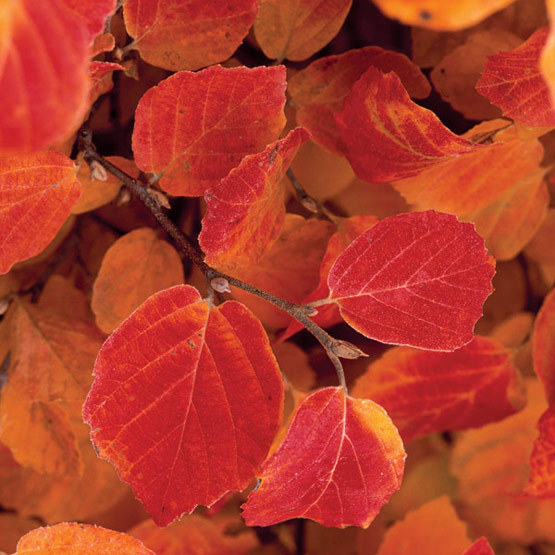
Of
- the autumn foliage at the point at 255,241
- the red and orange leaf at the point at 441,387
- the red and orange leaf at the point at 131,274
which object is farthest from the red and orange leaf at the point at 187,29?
the red and orange leaf at the point at 441,387

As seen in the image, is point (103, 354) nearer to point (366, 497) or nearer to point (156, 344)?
→ point (156, 344)

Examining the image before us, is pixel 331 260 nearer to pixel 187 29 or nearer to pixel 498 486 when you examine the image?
pixel 187 29

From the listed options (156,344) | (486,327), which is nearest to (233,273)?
(156,344)

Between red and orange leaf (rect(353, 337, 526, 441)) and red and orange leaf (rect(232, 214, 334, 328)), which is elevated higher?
red and orange leaf (rect(232, 214, 334, 328))

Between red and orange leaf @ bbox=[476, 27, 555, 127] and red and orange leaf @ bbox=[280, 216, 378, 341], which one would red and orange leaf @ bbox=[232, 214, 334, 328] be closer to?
red and orange leaf @ bbox=[280, 216, 378, 341]

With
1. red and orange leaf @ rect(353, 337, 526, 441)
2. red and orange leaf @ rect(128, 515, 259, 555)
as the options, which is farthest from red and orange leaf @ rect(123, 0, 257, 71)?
red and orange leaf @ rect(128, 515, 259, 555)

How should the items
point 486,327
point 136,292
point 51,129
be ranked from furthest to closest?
point 486,327, point 136,292, point 51,129
